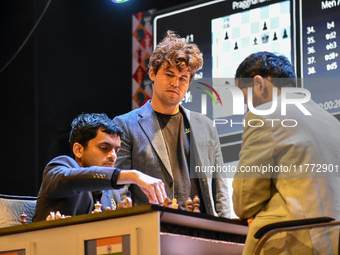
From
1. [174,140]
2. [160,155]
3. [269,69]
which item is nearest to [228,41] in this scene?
[174,140]

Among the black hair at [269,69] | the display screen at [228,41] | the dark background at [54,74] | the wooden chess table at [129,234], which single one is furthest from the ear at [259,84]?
the dark background at [54,74]

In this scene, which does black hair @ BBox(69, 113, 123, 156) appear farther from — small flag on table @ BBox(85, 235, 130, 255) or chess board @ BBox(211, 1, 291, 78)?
chess board @ BBox(211, 1, 291, 78)

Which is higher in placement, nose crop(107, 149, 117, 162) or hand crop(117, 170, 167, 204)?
nose crop(107, 149, 117, 162)

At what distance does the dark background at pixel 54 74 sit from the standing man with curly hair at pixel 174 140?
187 centimetres

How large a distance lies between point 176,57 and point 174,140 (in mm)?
475

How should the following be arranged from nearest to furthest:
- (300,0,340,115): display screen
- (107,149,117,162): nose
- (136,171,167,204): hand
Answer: (136,171,167,204): hand, (107,149,117,162): nose, (300,0,340,115): display screen

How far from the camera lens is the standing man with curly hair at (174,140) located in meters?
3.24

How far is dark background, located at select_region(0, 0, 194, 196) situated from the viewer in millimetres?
5152

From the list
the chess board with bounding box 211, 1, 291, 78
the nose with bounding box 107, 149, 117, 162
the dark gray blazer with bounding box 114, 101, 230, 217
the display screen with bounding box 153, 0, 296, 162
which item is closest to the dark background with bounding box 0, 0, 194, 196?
the display screen with bounding box 153, 0, 296, 162

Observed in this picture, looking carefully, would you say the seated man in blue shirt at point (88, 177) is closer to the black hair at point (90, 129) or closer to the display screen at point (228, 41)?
the black hair at point (90, 129)

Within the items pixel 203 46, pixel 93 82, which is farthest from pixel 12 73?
pixel 203 46

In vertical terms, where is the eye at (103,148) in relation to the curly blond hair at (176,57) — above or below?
below

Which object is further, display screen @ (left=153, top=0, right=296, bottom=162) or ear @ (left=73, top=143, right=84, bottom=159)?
display screen @ (left=153, top=0, right=296, bottom=162)

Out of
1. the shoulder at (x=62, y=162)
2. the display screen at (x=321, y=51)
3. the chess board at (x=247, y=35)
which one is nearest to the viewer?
the shoulder at (x=62, y=162)
